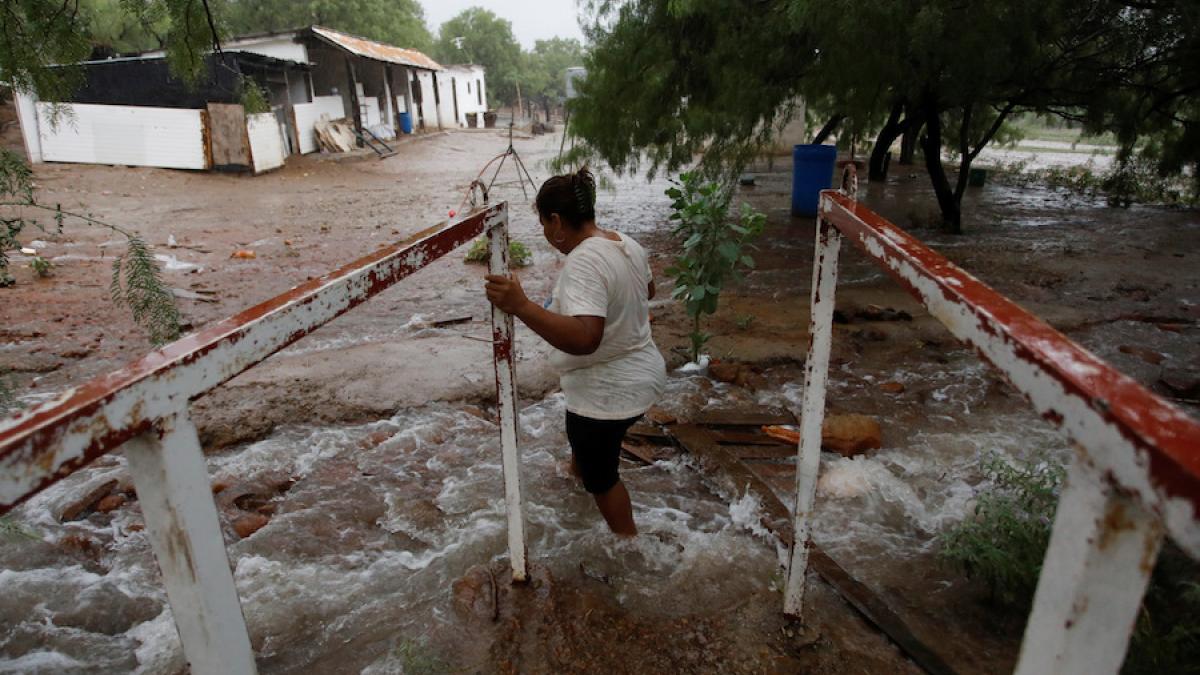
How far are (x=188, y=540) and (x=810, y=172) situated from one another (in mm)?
10499

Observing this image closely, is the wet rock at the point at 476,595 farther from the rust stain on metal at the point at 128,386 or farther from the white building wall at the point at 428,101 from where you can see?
the white building wall at the point at 428,101

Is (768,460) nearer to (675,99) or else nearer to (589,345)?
(589,345)

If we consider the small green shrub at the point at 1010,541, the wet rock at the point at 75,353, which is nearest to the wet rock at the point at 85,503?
the wet rock at the point at 75,353

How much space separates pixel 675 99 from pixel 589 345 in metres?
6.44

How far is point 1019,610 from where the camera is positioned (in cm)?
242

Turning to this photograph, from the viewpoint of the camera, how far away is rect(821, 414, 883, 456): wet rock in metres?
3.70

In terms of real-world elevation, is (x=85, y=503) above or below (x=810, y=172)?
below

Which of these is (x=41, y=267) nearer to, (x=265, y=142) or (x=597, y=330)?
(x=597, y=330)

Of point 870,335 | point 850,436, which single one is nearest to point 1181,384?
point 870,335

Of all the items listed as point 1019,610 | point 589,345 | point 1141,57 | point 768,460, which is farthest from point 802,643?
point 1141,57

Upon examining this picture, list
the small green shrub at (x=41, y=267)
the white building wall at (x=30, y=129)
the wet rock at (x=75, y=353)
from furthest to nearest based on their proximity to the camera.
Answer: the white building wall at (x=30, y=129) → the small green shrub at (x=41, y=267) → the wet rock at (x=75, y=353)

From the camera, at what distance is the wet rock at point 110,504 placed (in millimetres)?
3256

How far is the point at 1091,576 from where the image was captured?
0.77 metres

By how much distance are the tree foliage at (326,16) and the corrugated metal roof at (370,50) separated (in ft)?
10.8
